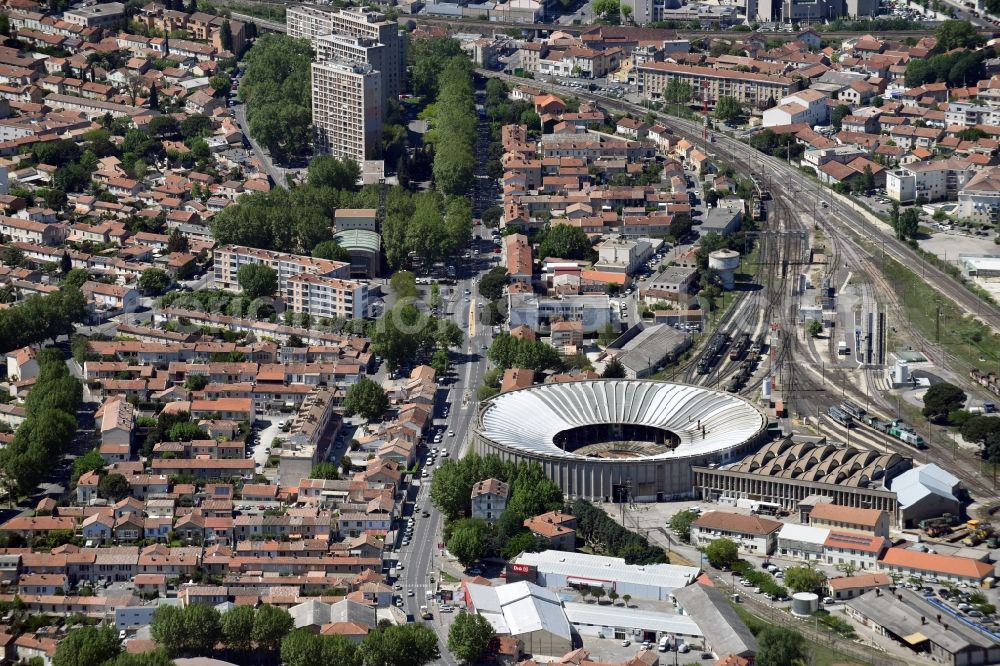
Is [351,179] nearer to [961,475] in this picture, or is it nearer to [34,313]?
[34,313]

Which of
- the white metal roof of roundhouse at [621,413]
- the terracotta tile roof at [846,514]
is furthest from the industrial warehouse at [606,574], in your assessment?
the white metal roof of roundhouse at [621,413]

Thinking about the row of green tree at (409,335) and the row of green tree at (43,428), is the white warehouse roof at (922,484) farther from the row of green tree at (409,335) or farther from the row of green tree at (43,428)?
the row of green tree at (43,428)

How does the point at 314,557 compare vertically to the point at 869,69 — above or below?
below

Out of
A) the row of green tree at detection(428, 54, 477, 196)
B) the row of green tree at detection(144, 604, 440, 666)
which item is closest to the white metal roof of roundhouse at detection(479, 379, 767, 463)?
the row of green tree at detection(144, 604, 440, 666)

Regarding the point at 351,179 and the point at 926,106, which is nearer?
the point at 351,179


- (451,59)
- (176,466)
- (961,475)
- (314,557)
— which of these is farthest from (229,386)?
(451,59)

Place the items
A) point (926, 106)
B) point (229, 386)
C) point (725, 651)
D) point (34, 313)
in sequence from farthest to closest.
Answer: point (926, 106)
point (34, 313)
point (229, 386)
point (725, 651)

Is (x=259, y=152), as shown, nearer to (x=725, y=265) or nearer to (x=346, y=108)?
(x=346, y=108)
